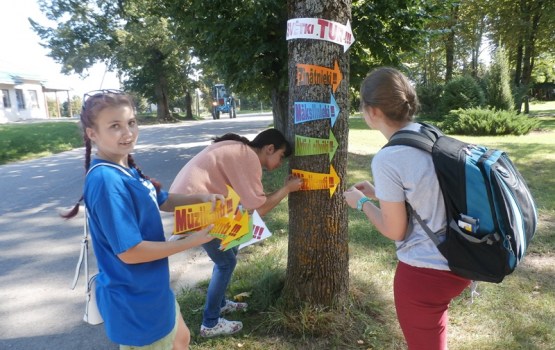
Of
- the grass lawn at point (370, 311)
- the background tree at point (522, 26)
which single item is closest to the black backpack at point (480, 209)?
the grass lawn at point (370, 311)

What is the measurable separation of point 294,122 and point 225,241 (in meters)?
0.95

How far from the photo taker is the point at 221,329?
288 centimetres

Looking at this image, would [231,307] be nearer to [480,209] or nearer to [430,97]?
[480,209]

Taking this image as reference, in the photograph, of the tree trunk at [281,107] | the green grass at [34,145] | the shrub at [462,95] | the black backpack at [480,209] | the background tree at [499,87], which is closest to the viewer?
the black backpack at [480,209]

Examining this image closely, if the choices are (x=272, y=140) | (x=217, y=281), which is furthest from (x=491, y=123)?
(x=217, y=281)

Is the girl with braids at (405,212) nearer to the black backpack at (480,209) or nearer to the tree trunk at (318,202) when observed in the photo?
the black backpack at (480,209)

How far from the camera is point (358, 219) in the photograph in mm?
5480

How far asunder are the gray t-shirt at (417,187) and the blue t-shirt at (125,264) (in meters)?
1.00

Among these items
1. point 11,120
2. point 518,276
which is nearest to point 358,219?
point 518,276

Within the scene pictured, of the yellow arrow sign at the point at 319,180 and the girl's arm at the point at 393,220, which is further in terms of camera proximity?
the yellow arrow sign at the point at 319,180

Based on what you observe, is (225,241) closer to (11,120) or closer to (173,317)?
(173,317)

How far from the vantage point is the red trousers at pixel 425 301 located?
174cm

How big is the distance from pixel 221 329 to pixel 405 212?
5.87 feet

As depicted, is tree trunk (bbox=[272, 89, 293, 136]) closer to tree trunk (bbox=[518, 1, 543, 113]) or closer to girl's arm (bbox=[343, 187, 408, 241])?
girl's arm (bbox=[343, 187, 408, 241])
